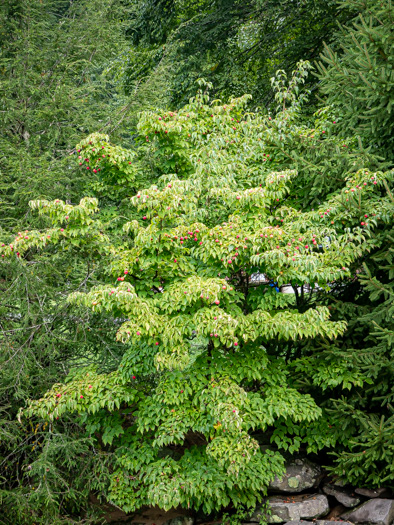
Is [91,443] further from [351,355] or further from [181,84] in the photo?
[181,84]

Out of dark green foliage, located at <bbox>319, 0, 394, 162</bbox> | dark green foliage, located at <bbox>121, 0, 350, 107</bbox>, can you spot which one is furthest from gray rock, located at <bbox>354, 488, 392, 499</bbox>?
dark green foliage, located at <bbox>121, 0, 350, 107</bbox>

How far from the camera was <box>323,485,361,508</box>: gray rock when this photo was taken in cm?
663

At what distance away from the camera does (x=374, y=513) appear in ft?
20.4

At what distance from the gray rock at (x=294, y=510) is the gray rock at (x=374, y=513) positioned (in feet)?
1.04

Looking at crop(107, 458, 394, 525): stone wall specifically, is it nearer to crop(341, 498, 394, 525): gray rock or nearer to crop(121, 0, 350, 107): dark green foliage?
crop(341, 498, 394, 525): gray rock

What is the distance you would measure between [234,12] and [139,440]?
32.2ft

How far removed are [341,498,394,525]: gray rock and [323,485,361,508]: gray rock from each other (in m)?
0.14

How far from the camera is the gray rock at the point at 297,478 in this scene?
6859mm

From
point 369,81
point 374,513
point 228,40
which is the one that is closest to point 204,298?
point 369,81

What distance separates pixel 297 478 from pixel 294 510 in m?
0.44

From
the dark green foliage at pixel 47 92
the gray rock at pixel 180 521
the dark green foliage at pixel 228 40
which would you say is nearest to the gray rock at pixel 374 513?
the gray rock at pixel 180 521

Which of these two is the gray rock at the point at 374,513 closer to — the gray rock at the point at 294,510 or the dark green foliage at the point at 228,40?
the gray rock at the point at 294,510

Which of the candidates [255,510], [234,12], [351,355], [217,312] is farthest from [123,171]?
[234,12]

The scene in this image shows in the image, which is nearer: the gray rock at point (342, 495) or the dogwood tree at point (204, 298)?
the dogwood tree at point (204, 298)
